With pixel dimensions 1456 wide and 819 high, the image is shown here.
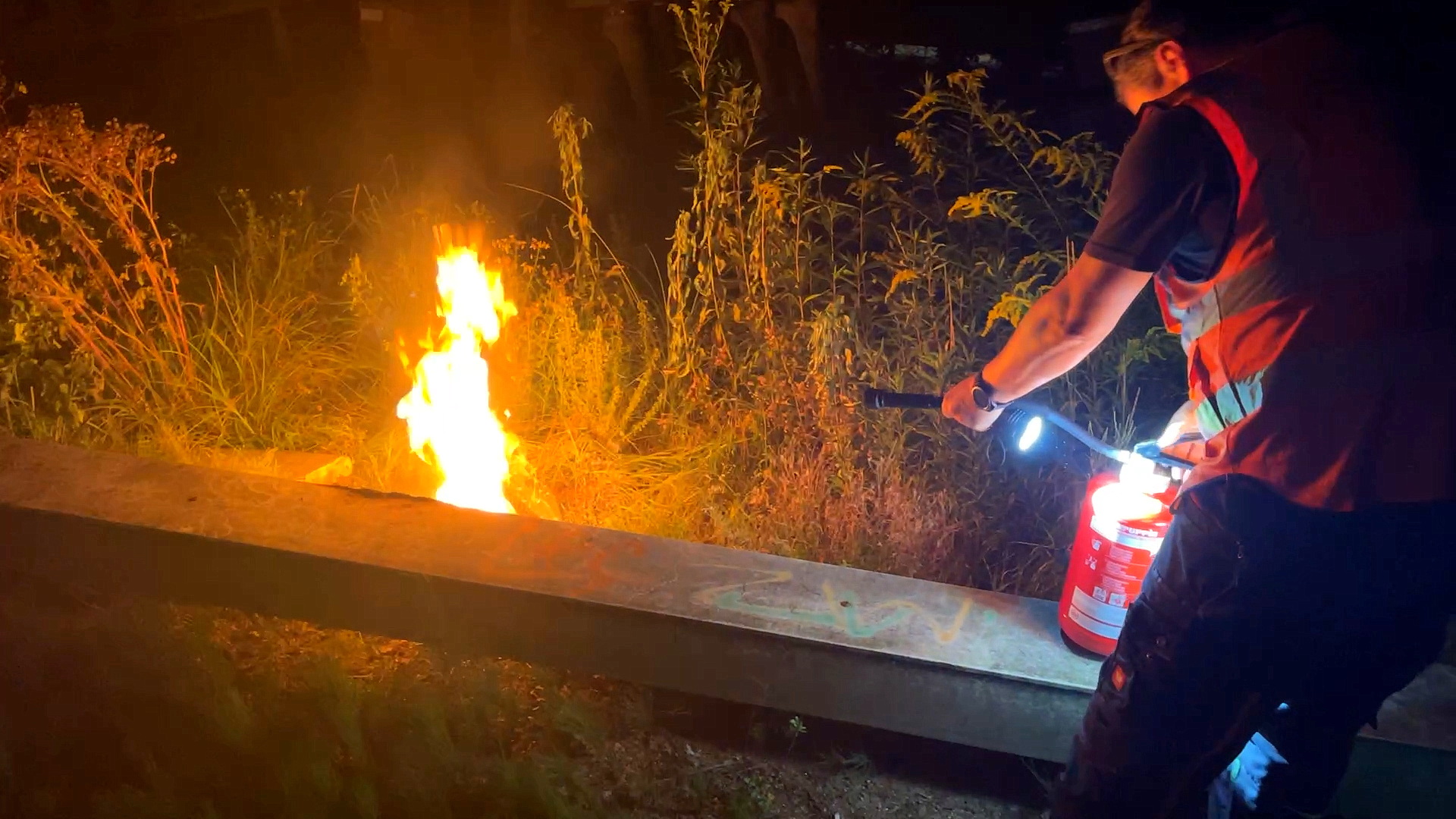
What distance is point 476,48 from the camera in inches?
286

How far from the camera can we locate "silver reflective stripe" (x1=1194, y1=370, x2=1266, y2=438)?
192cm

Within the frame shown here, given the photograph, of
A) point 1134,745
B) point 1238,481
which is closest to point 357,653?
point 1134,745

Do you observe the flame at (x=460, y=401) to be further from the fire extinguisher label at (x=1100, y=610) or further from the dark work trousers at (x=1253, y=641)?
the dark work trousers at (x=1253, y=641)

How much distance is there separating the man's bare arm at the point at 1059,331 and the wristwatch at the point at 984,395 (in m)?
0.01

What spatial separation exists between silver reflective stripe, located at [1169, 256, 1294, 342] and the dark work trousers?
324 mm

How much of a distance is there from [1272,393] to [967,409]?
73cm

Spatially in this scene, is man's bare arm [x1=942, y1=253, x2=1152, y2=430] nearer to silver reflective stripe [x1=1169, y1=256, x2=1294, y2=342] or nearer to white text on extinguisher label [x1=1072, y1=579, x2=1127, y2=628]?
silver reflective stripe [x1=1169, y1=256, x2=1294, y2=342]

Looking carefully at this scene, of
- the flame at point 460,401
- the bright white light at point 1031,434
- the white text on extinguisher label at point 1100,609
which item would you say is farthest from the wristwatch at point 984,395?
the flame at point 460,401

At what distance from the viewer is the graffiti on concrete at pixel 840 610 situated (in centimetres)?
282

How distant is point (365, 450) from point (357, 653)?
44.5 inches

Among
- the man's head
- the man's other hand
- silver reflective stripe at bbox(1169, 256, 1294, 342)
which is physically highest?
the man's head

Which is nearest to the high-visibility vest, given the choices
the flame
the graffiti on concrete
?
the graffiti on concrete

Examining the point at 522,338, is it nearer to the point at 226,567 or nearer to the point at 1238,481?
the point at 226,567

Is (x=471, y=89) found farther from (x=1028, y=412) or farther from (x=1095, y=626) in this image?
(x=1095, y=626)
